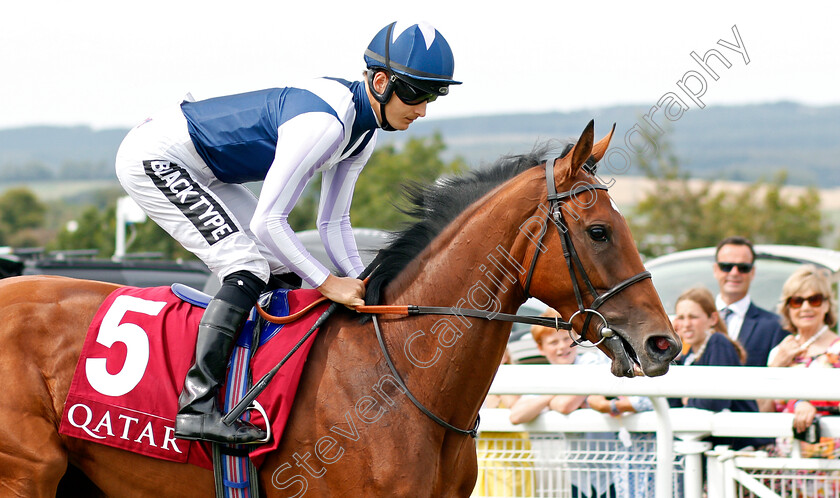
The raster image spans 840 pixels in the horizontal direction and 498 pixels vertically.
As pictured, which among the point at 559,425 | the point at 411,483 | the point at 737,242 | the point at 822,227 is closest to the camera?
the point at 411,483

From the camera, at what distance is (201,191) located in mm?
3172

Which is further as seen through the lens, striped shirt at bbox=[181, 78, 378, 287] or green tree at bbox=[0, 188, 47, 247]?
green tree at bbox=[0, 188, 47, 247]

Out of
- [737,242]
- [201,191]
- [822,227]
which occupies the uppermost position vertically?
[822,227]

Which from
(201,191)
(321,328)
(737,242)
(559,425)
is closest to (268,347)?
(321,328)

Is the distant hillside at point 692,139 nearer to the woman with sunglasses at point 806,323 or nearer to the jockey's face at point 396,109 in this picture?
the woman with sunglasses at point 806,323

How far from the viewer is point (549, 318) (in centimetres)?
298

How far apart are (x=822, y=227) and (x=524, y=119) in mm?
95663

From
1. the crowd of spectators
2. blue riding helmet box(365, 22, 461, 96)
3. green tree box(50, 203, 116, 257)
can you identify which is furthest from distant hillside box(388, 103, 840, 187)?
blue riding helmet box(365, 22, 461, 96)

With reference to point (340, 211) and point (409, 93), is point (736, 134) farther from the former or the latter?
point (409, 93)

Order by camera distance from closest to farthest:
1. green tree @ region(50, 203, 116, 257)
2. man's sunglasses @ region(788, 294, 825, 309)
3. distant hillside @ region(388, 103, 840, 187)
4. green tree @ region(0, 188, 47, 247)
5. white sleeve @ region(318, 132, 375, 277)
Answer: white sleeve @ region(318, 132, 375, 277)
man's sunglasses @ region(788, 294, 825, 309)
green tree @ region(50, 203, 116, 257)
green tree @ region(0, 188, 47, 247)
distant hillside @ region(388, 103, 840, 187)

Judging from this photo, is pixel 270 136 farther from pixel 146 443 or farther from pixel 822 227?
pixel 822 227

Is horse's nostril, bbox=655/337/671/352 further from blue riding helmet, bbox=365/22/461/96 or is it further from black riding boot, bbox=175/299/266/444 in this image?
black riding boot, bbox=175/299/266/444

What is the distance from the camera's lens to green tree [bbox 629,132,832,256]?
122ft

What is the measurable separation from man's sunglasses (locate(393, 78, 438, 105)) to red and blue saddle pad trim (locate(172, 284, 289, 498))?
2.89ft
